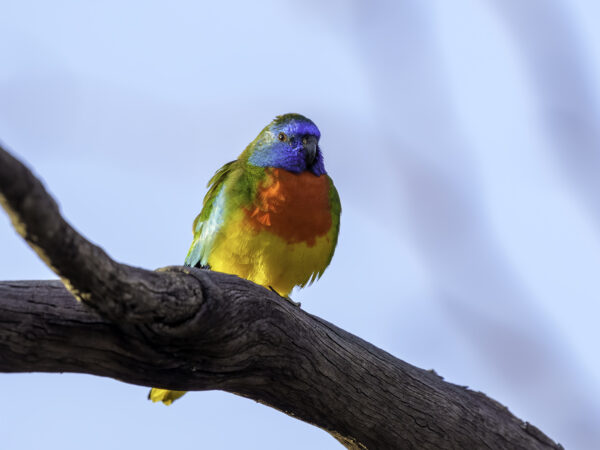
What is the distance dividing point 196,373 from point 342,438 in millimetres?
1353

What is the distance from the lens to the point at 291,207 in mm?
5488

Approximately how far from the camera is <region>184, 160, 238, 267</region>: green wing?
18.4ft

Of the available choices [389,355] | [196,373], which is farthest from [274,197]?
[196,373]

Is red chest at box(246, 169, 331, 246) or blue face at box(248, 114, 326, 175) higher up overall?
blue face at box(248, 114, 326, 175)

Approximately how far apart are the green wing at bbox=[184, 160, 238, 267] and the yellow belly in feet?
0.35

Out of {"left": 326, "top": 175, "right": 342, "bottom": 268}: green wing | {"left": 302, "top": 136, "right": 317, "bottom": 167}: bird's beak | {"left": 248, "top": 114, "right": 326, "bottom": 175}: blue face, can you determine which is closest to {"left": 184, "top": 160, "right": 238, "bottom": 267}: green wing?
{"left": 248, "top": 114, "right": 326, "bottom": 175}: blue face

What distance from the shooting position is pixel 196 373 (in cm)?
355

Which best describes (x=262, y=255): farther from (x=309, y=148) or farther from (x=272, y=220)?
(x=309, y=148)

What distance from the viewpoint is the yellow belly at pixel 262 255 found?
211 inches

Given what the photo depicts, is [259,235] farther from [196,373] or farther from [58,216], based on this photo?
[58,216]

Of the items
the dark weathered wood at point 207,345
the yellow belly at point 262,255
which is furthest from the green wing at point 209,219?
the dark weathered wood at point 207,345

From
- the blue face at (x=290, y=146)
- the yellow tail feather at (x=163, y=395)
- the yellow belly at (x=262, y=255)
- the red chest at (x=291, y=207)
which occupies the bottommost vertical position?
the yellow tail feather at (x=163, y=395)

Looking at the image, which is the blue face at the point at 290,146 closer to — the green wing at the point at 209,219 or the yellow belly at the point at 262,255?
the green wing at the point at 209,219

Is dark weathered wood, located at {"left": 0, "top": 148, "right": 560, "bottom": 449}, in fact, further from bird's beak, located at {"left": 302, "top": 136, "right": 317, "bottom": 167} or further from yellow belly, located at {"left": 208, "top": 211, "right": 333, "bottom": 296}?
bird's beak, located at {"left": 302, "top": 136, "right": 317, "bottom": 167}
